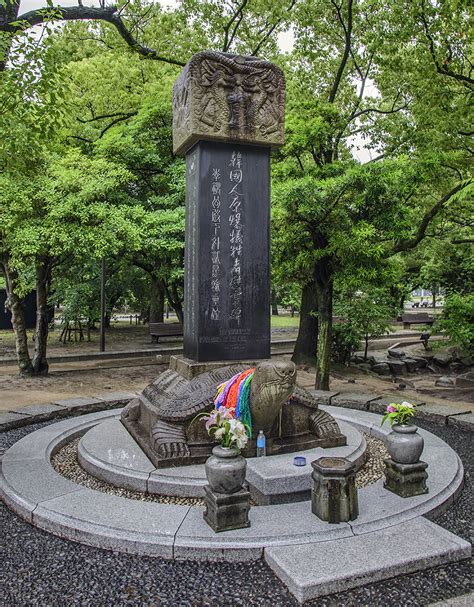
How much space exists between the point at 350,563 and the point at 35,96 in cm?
924

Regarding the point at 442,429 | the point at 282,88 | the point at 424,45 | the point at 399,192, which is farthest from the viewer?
the point at 424,45

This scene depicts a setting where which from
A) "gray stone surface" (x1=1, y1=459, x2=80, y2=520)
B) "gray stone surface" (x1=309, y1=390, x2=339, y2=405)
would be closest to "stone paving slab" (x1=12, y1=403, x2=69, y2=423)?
"gray stone surface" (x1=1, y1=459, x2=80, y2=520)

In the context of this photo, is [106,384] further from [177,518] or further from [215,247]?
[177,518]

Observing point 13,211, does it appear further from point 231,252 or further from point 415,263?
point 415,263

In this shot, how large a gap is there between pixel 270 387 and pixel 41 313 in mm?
9450

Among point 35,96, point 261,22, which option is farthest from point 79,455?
point 261,22

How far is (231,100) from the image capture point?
5.97 metres

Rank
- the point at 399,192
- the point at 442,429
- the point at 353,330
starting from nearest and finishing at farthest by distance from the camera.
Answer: the point at 442,429 < the point at 399,192 < the point at 353,330

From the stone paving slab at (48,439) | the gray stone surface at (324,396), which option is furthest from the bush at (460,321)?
the stone paving slab at (48,439)

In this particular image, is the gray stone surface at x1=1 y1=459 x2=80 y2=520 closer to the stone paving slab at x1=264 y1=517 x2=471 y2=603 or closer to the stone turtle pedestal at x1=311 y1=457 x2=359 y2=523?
the stone paving slab at x1=264 y1=517 x2=471 y2=603

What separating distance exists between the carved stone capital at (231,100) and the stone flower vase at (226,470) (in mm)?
3950

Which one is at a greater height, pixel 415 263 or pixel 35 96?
pixel 35 96

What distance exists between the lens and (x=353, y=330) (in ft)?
47.1

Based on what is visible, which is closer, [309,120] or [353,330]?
[309,120]
